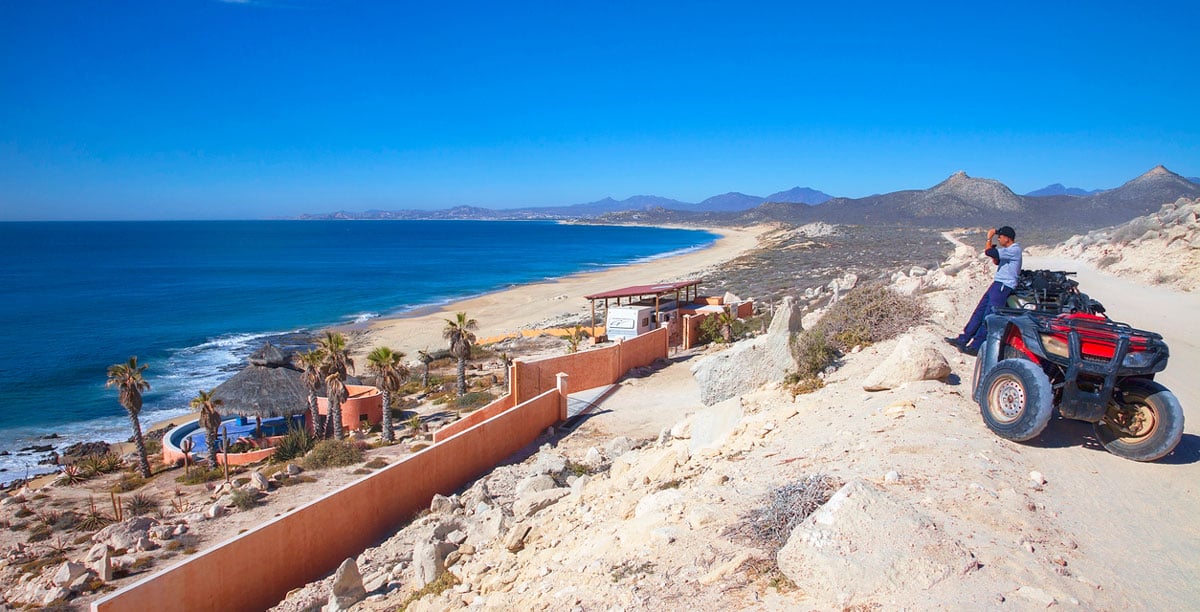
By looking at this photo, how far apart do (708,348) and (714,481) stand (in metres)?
17.1

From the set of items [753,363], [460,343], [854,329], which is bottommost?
[460,343]

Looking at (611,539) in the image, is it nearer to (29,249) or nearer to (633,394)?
(633,394)

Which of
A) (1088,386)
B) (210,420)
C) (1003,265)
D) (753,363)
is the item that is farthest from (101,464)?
(1088,386)

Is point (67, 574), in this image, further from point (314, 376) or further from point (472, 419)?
point (314, 376)

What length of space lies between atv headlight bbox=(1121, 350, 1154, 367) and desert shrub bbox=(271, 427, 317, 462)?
1797 centimetres

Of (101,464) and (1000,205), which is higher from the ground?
(1000,205)

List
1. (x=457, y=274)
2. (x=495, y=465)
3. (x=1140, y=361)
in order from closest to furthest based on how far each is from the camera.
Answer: (x=1140, y=361) → (x=495, y=465) → (x=457, y=274)

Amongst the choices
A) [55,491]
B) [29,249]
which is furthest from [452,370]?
[29,249]

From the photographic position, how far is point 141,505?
15.2 m

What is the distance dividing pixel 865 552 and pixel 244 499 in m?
13.7

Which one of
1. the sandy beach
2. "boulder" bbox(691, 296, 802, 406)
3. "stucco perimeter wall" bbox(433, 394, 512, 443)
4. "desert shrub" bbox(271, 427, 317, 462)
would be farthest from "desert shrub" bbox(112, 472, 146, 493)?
the sandy beach

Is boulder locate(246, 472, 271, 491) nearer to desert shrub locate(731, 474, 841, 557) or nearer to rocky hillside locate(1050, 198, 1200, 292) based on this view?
desert shrub locate(731, 474, 841, 557)

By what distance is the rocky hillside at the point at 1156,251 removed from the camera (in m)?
20.2

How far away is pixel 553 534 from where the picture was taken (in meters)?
7.67
